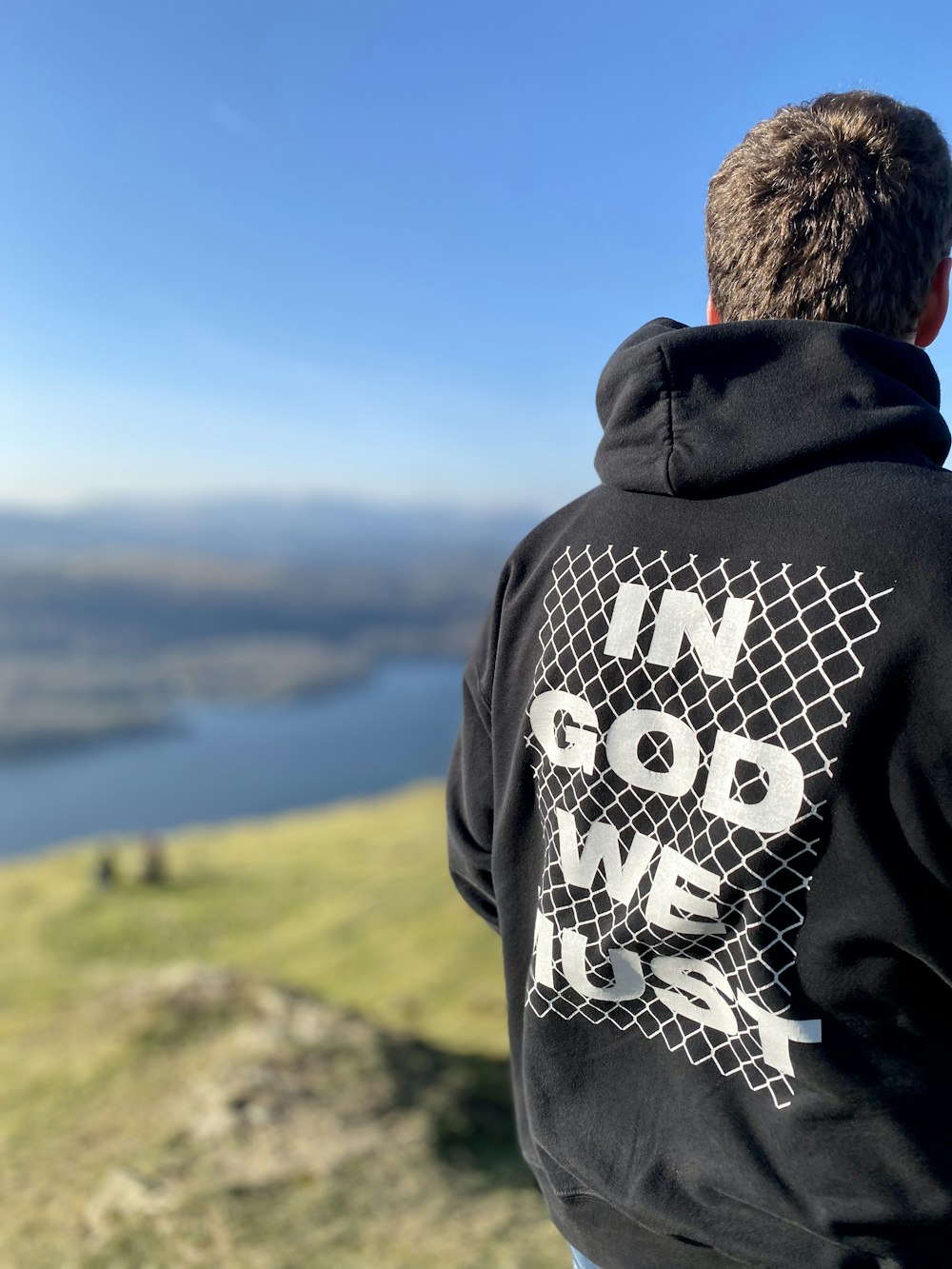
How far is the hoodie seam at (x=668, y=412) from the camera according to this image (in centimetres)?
146

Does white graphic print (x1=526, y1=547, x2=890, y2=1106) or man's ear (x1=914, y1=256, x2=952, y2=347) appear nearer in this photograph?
white graphic print (x1=526, y1=547, x2=890, y2=1106)

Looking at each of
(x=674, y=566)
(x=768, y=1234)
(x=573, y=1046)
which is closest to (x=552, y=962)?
(x=573, y=1046)

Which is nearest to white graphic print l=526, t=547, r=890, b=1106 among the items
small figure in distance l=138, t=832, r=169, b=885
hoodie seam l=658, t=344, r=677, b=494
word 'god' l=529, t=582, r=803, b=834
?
word 'god' l=529, t=582, r=803, b=834

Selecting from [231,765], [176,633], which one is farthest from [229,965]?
[176,633]

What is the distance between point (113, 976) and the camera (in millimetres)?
7820

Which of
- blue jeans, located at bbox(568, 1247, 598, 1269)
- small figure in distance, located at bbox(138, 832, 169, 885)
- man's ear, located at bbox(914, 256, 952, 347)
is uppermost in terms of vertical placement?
man's ear, located at bbox(914, 256, 952, 347)

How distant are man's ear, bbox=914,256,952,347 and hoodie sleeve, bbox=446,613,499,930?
2.93 ft

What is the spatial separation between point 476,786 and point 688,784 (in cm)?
60

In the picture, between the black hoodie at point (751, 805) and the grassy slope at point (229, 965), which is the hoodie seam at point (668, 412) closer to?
the black hoodie at point (751, 805)

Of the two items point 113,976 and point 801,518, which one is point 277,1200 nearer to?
point 801,518

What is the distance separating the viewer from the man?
130 centimetres

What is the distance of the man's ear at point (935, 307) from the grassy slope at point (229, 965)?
3.23 metres

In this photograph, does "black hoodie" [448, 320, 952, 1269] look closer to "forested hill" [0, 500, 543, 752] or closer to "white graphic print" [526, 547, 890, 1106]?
"white graphic print" [526, 547, 890, 1106]

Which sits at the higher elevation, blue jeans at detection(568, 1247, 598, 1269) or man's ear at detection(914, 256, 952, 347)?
man's ear at detection(914, 256, 952, 347)
